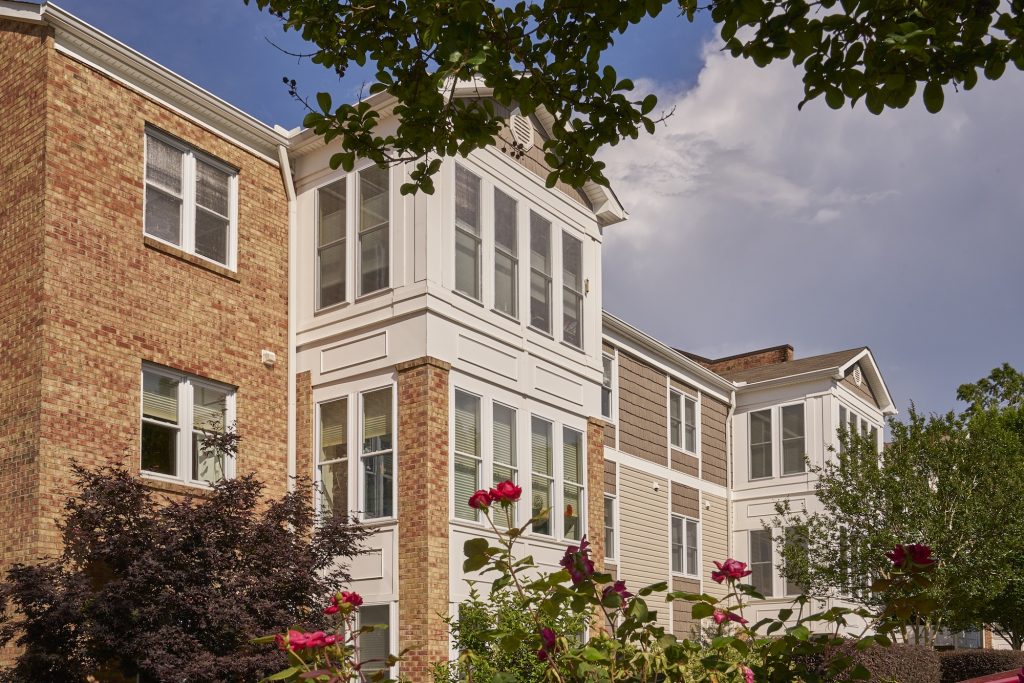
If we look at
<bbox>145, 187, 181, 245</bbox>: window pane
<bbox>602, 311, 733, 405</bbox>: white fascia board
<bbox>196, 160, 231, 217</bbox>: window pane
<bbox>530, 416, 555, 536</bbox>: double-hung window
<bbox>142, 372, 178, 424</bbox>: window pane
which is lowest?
<bbox>530, 416, 555, 536</bbox>: double-hung window

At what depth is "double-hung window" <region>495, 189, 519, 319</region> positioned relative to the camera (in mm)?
17500

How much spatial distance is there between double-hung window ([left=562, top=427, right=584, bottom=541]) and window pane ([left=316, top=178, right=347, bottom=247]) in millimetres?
4796

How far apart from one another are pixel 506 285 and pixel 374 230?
2294 millimetres

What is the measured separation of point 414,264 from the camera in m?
16.0

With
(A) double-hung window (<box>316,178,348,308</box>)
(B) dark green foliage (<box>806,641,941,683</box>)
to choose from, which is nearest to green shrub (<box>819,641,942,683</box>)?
(B) dark green foliage (<box>806,641,941,683</box>)

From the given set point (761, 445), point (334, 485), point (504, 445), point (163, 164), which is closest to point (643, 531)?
point (761, 445)

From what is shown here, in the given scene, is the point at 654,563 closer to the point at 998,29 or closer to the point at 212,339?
the point at 212,339

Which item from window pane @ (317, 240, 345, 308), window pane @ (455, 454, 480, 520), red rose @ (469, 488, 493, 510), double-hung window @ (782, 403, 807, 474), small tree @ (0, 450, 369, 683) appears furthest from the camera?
double-hung window @ (782, 403, 807, 474)

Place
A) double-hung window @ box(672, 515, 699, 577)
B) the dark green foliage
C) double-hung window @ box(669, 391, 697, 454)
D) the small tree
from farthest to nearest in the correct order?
double-hung window @ box(669, 391, 697, 454) < double-hung window @ box(672, 515, 699, 577) < the dark green foliage < the small tree

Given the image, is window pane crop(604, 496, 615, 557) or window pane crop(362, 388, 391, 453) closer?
window pane crop(362, 388, 391, 453)

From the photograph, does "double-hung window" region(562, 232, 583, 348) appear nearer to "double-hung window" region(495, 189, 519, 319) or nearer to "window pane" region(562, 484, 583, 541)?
"double-hung window" region(495, 189, 519, 319)

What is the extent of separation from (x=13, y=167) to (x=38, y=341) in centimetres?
252

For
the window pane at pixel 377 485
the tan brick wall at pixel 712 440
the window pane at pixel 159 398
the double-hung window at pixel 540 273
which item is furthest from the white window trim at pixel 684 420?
the window pane at pixel 159 398

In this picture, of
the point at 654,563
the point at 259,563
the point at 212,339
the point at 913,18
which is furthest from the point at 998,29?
the point at 654,563
